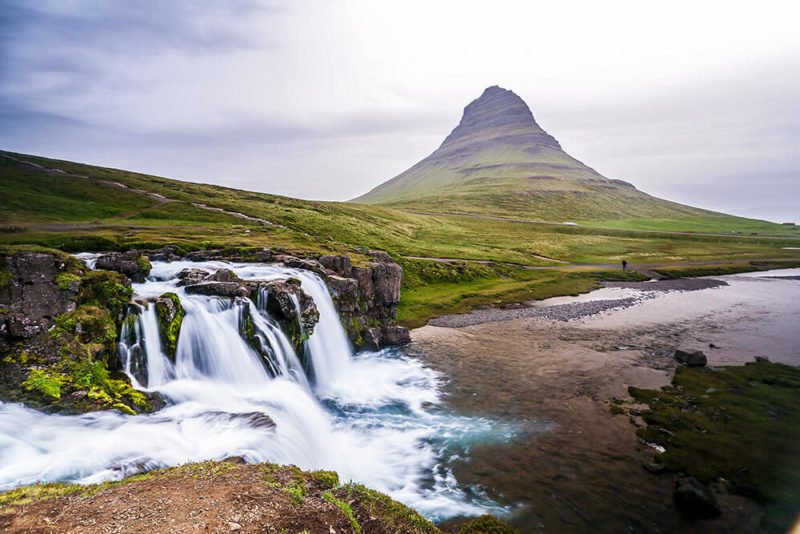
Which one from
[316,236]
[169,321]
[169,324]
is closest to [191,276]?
[169,321]

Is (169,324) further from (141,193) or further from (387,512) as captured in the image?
(141,193)

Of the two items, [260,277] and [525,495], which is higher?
[260,277]

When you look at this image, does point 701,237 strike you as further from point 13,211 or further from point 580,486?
point 13,211

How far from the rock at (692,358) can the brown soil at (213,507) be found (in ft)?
88.8

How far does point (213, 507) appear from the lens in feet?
27.8

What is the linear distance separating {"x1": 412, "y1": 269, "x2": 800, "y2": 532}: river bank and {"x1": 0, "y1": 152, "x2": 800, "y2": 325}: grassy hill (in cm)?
1355

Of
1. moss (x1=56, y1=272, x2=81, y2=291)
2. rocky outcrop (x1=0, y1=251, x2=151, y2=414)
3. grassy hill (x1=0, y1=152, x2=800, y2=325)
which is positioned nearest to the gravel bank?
grassy hill (x1=0, y1=152, x2=800, y2=325)

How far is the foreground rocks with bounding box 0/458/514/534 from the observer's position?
760 cm

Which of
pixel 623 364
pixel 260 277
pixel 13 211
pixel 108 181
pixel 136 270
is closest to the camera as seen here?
pixel 136 270

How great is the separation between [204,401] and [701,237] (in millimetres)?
173359

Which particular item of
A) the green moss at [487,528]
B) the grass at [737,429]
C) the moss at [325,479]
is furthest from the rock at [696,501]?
the moss at [325,479]

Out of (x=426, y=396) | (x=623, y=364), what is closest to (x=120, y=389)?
(x=426, y=396)

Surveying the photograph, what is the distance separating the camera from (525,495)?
14164mm

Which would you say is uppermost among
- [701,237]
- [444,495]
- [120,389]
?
[701,237]
